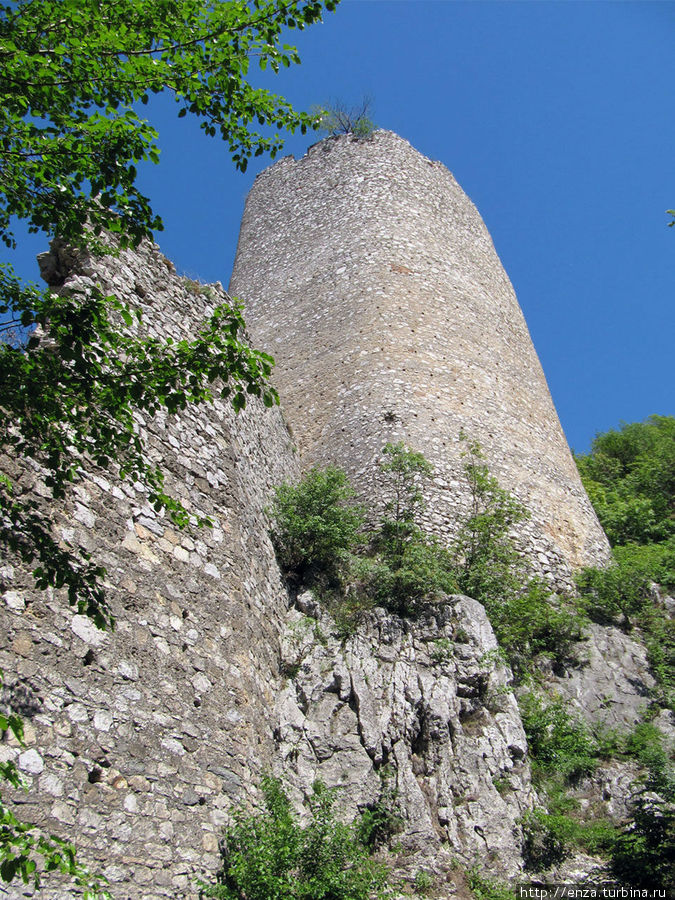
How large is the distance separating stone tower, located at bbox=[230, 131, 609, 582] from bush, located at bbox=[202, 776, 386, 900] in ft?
16.6

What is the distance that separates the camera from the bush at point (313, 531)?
29.0 ft

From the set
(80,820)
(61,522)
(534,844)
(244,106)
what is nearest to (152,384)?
(61,522)

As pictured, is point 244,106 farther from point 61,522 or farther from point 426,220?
point 426,220

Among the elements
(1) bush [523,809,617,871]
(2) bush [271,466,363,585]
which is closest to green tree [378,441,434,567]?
(2) bush [271,466,363,585]

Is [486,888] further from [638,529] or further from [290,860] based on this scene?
[638,529]

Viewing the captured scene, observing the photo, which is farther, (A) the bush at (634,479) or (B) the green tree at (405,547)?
(A) the bush at (634,479)

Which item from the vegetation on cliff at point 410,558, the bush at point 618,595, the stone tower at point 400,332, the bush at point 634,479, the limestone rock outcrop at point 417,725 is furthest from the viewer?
the bush at point 634,479

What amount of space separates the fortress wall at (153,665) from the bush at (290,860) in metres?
0.16

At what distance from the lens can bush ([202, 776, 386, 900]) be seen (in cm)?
506

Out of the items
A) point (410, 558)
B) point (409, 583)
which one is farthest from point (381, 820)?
point (410, 558)

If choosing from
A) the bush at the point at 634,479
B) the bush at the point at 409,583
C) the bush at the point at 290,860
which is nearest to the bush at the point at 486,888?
the bush at the point at 290,860

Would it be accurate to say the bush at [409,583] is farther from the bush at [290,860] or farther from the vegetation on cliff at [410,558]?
the bush at [290,860]

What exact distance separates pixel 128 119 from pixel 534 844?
622 centimetres

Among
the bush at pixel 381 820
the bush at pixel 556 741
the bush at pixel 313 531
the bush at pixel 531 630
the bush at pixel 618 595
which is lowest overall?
the bush at pixel 381 820
